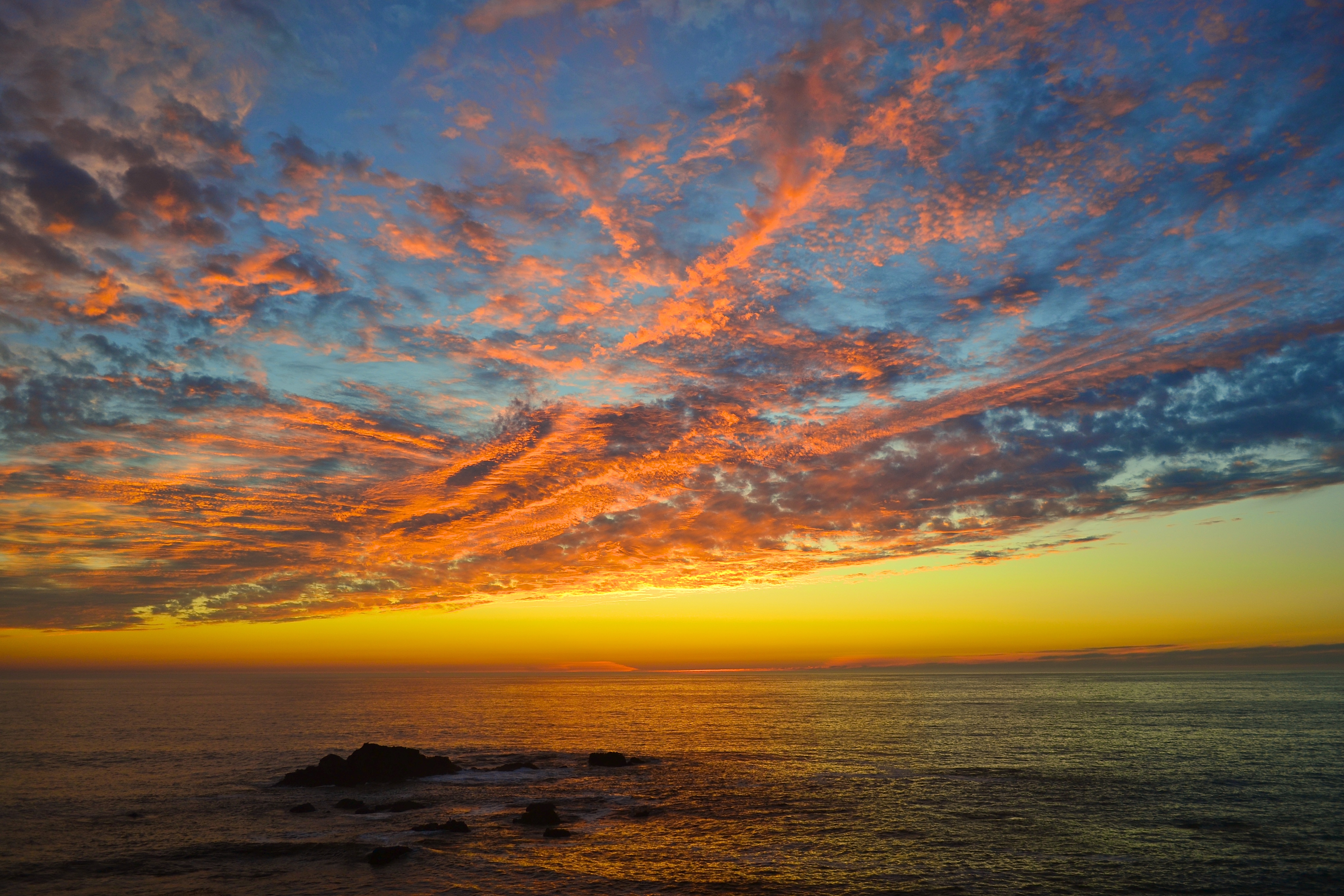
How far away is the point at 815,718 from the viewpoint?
11581cm

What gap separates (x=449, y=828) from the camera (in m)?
40.1

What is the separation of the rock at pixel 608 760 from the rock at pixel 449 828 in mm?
25330

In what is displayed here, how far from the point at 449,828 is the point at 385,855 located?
20.8 feet

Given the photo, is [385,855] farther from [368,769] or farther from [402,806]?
[368,769]

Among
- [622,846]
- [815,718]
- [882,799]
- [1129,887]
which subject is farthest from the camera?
[815,718]

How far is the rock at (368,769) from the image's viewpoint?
54906mm

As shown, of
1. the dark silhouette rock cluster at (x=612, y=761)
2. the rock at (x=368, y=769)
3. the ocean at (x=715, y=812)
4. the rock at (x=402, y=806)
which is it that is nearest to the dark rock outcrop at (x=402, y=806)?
the rock at (x=402, y=806)

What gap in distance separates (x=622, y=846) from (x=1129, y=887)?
2361 cm

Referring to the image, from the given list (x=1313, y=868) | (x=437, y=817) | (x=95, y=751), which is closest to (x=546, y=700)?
(x=95, y=751)

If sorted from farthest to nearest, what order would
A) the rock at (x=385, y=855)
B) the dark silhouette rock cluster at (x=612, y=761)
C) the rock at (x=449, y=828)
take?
the dark silhouette rock cluster at (x=612, y=761)
the rock at (x=449, y=828)
the rock at (x=385, y=855)

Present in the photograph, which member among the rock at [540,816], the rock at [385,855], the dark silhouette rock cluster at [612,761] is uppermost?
the rock at [385,855]

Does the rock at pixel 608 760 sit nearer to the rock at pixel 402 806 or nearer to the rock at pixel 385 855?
the rock at pixel 402 806

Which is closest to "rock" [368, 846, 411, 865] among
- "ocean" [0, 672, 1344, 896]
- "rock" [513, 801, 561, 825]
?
"ocean" [0, 672, 1344, 896]

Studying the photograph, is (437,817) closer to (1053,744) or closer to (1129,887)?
(1129,887)
